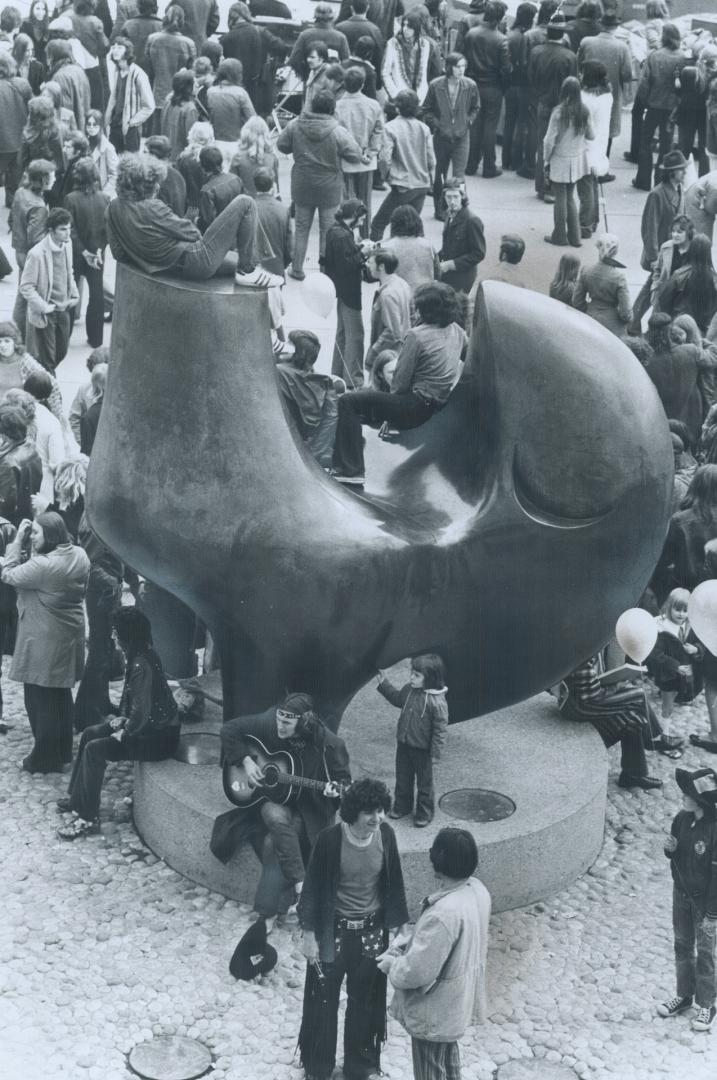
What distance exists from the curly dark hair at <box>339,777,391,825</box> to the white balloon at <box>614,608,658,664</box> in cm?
209

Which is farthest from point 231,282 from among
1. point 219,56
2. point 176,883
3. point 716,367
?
point 219,56

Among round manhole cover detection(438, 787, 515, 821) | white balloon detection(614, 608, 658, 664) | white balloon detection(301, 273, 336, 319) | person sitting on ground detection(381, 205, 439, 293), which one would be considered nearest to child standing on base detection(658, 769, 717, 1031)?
white balloon detection(614, 608, 658, 664)

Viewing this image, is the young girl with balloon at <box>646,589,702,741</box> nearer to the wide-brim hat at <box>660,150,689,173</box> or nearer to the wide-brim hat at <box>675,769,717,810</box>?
the wide-brim hat at <box>675,769,717,810</box>

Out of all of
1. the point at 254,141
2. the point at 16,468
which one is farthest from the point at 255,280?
the point at 254,141

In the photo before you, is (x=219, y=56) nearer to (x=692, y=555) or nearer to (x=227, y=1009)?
(x=692, y=555)

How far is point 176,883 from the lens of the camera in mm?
9281

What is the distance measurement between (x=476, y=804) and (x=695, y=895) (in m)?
1.50

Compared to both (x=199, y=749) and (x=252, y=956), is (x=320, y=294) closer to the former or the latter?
(x=199, y=749)

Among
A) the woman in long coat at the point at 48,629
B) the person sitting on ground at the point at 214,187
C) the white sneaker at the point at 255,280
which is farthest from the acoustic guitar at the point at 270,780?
the person sitting on ground at the point at 214,187

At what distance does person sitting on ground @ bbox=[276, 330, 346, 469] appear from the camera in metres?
10.1

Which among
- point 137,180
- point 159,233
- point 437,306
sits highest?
point 137,180

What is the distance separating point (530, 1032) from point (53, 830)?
2.93 meters

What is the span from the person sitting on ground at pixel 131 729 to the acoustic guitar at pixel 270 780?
896 millimetres

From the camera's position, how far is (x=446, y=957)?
22.7 feet
